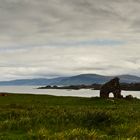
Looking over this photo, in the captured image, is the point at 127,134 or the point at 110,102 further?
the point at 110,102

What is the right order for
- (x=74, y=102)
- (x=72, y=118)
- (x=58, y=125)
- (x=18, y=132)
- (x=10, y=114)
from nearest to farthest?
(x=18, y=132) < (x=58, y=125) < (x=72, y=118) < (x=10, y=114) < (x=74, y=102)

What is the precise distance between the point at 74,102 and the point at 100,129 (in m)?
30.2

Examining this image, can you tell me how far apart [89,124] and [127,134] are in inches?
183

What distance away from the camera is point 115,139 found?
21.1 metres

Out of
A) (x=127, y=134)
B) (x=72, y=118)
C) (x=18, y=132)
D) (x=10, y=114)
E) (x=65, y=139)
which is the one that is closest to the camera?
(x=65, y=139)

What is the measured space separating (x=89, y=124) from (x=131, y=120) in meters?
4.23

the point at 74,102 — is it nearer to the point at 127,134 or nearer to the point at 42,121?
the point at 42,121

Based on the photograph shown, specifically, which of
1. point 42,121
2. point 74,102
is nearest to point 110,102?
point 74,102

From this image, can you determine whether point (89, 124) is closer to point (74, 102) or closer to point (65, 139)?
point (65, 139)

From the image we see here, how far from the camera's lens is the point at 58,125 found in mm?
27938

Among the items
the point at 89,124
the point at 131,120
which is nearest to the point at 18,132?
the point at 89,124

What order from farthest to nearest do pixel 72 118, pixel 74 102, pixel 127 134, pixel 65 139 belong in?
pixel 74 102
pixel 72 118
pixel 127 134
pixel 65 139

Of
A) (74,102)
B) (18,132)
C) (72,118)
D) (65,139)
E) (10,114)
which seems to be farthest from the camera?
(74,102)

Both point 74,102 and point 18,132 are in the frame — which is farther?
point 74,102
